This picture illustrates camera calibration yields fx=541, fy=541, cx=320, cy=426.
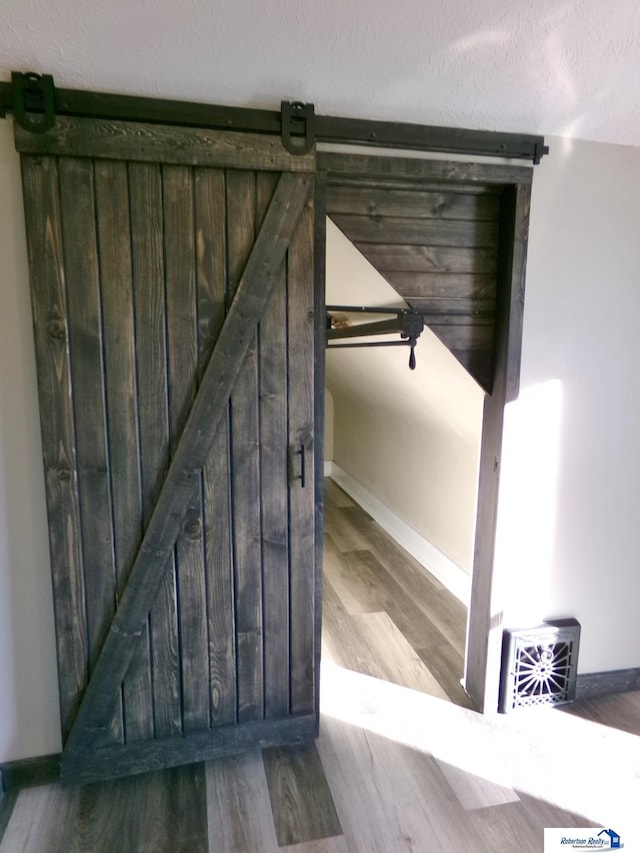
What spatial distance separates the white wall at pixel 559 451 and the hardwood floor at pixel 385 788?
233 millimetres

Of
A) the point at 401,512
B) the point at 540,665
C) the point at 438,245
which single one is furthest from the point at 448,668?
the point at 438,245

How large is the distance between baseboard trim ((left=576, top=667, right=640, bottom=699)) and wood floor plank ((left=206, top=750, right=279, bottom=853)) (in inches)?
48.6

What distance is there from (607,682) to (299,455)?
1530mm

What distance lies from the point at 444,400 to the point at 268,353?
1196 mm

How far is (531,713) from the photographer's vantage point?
1.99 meters

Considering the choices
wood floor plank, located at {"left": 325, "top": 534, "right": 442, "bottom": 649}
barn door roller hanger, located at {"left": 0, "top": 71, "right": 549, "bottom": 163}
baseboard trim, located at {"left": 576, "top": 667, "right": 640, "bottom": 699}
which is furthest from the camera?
wood floor plank, located at {"left": 325, "top": 534, "right": 442, "bottom": 649}

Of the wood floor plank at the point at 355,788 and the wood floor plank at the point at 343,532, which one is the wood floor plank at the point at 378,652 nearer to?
the wood floor plank at the point at 355,788

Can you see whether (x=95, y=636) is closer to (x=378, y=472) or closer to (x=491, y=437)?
(x=491, y=437)

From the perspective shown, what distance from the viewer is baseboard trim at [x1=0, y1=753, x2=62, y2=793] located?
1.63m

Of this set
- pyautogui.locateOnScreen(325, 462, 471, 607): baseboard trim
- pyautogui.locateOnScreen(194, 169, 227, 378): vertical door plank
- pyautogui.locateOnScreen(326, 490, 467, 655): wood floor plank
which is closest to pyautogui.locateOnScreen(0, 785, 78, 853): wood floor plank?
pyautogui.locateOnScreen(194, 169, 227, 378): vertical door plank

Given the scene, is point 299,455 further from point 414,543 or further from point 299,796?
point 414,543

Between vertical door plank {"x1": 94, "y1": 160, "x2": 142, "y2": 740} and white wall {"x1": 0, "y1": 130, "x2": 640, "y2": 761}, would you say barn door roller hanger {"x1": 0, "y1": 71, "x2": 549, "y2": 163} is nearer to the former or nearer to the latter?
vertical door plank {"x1": 94, "y1": 160, "x2": 142, "y2": 740}

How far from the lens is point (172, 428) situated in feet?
5.19

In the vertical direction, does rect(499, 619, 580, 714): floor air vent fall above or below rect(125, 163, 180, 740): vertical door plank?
below
